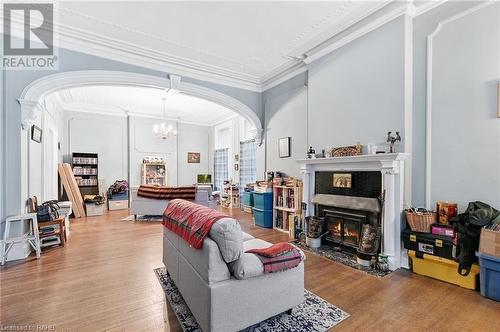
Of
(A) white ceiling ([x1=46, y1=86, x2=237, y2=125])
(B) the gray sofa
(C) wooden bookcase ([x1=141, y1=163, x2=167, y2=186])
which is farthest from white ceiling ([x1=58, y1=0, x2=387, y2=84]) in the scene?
(C) wooden bookcase ([x1=141, y1=163, x2=167, y2=186])

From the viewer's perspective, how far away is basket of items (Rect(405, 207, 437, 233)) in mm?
2822

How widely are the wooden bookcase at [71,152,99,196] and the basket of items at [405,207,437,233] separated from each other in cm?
867

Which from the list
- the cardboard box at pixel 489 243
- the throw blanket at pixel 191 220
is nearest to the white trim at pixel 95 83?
the throw blanket at pixel 191 220

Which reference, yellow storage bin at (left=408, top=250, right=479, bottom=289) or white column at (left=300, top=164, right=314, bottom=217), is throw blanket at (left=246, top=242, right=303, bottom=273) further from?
white column at (left=300, top=164, right=314, bottom=217)

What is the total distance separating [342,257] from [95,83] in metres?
5.07

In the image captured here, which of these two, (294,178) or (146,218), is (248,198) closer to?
(294,178)

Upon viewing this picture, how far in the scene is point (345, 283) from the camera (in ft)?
8.70

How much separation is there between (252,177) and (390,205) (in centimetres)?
503

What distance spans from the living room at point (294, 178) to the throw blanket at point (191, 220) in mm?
21

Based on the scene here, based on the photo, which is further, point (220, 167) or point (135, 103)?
point (220, 167)

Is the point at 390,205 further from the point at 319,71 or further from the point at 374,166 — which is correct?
the point at 319,71

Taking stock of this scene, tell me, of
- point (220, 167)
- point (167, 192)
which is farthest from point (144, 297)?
point (220, 167)

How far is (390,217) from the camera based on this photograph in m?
3.04

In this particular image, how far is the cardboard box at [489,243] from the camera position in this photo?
223 cm
